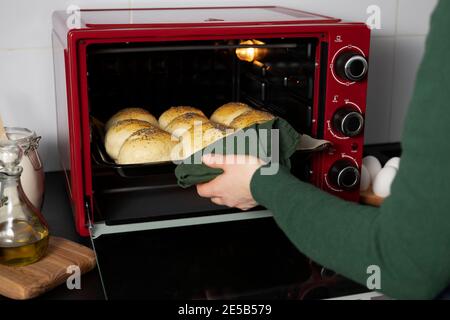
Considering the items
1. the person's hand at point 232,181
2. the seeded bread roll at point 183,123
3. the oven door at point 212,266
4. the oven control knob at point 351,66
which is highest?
the oven control knob at point 351,66

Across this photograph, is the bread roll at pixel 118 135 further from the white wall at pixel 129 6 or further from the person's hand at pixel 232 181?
the white wall at pixel 129 6

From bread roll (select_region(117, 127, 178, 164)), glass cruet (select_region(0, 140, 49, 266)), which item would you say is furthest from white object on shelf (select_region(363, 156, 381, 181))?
glass cruet (select_region(0, 140, 49, 266))

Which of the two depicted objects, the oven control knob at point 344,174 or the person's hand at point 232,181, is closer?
the person's hand at point 232,181

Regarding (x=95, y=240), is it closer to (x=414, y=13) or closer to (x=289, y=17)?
(x=289, y=17)

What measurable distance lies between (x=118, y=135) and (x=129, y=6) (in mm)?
427

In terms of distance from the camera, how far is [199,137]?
1.10 meters

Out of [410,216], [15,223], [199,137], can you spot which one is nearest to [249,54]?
[199,137]

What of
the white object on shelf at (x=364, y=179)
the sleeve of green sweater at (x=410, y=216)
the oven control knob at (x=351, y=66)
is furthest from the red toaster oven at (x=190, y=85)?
the sleeve of green sweater at (x=410, y=216)

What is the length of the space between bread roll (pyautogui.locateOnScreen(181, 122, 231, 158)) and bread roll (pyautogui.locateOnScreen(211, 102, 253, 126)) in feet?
0.27

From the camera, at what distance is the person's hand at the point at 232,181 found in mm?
887

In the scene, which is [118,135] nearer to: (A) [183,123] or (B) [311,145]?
(A) [183,123]

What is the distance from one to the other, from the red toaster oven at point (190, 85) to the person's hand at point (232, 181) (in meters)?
0.10

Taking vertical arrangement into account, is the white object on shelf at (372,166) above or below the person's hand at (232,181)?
below

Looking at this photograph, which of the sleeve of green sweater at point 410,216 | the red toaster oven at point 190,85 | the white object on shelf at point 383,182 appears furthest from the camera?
the white object on shelf at point 383,182
